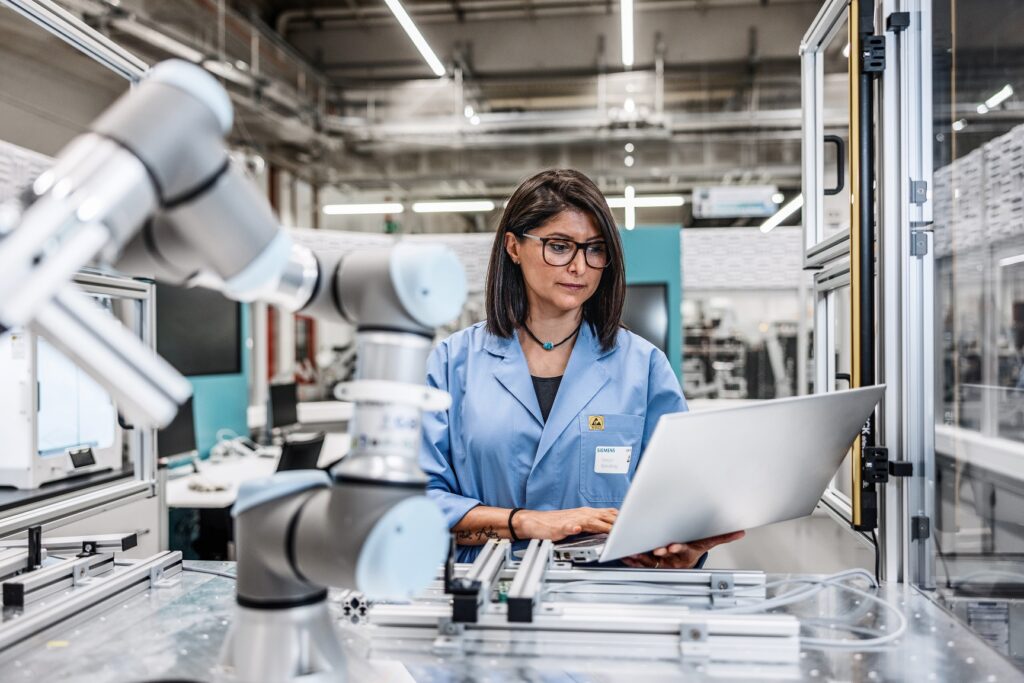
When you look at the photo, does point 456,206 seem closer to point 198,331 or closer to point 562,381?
point 198,331

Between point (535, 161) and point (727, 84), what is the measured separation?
226cm

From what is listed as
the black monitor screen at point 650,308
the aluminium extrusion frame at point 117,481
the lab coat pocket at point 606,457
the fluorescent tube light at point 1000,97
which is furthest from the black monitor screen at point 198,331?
the fluorescent tube light at point 1000,97

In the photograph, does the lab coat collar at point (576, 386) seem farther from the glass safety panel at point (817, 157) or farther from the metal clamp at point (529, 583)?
the glass safety panel at point (817, 157)

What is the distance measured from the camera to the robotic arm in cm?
51

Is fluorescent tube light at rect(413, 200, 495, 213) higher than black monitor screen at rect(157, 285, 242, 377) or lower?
higher

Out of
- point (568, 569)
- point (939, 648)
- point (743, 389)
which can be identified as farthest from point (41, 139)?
point (743, 389)

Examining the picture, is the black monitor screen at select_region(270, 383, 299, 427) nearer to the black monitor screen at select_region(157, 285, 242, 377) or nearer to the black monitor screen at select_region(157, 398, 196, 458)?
the black monitor screen at select_region(157, 285, 242, 377)

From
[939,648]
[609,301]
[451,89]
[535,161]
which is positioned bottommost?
[939,648]

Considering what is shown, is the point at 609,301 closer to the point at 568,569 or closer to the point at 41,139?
the point at 568,569

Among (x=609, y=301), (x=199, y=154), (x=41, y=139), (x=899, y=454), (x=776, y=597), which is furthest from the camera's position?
(x=41, y=139)

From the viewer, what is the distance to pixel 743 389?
23.3 ft

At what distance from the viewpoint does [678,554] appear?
1.28 meters

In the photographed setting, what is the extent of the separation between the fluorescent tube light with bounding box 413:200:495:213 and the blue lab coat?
6956 millimetres

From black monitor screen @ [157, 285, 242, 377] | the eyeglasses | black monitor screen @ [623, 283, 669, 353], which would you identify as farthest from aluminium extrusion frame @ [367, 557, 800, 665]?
black monitor screen @ [623, 283, 669, 353]
